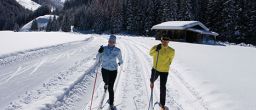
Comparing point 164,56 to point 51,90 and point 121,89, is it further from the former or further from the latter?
point 51,90

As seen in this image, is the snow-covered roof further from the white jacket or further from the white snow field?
the white jacket

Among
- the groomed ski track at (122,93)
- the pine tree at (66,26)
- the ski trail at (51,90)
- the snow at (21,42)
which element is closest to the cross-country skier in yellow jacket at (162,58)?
the groomed ski track at (122,93)

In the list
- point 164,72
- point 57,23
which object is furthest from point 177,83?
point 57,23

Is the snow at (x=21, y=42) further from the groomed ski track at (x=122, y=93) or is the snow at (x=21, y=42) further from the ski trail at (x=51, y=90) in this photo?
the groomed ski track at (x=122, y=93)

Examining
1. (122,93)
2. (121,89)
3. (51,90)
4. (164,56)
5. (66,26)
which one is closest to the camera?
(164,56)

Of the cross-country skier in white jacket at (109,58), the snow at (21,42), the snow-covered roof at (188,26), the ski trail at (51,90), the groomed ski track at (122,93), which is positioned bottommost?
the groomed ski track at (122,93)

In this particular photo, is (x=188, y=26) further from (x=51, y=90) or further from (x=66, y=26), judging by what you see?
(x=66, y=26)

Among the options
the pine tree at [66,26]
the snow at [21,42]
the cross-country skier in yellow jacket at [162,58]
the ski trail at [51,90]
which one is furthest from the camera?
the pine tree at [66,26]

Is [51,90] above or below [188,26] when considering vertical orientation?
below

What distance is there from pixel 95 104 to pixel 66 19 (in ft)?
434

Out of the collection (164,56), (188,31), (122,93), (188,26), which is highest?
(188,26)

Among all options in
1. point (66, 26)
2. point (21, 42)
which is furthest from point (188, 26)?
point (66, 26)

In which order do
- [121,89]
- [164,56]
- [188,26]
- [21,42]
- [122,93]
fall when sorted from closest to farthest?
[164,56] → [122,93] → [121,89] → [21,42] → [188,26]

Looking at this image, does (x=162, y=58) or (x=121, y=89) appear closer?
(x=162, y=58)
